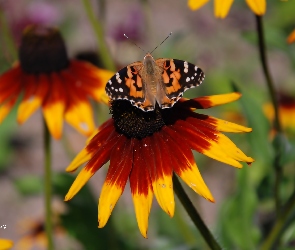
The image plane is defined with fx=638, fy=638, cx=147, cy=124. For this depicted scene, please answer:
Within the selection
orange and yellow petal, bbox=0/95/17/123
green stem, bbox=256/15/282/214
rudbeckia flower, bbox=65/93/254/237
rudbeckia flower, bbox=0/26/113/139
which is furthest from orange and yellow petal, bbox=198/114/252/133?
orange and yellow petal, bbox=0/95/17/123

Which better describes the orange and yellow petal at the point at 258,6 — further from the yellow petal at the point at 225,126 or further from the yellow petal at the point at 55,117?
the yellow petal at the point at 55,117

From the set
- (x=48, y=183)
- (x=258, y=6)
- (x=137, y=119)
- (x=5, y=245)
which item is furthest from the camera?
(x=48, y=183)

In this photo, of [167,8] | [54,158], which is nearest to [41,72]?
[54,158]

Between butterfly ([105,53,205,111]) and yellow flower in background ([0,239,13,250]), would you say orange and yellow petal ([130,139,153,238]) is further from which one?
yellow flower in background ([0,239,13,250])

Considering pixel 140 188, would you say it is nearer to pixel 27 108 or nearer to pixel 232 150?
pixel 232 150

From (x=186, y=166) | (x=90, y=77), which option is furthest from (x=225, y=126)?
(x=90, y=77)

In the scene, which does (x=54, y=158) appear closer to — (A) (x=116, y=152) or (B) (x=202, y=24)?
(B) (x=202, y=24)
